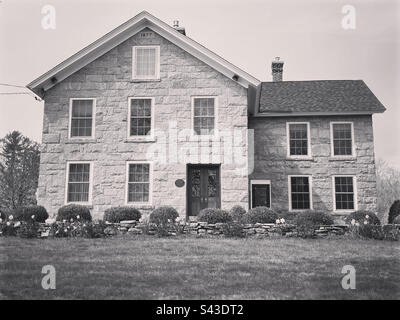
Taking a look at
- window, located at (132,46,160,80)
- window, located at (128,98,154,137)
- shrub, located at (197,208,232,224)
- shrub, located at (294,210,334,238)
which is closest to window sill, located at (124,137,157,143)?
window, located at (128,98,154,137)

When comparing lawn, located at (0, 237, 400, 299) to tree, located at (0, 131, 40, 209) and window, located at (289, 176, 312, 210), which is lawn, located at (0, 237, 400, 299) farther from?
tree, located at (0, 131, 40, 209)

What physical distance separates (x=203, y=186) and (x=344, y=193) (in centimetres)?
698

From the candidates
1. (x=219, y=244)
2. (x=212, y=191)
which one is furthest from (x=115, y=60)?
(x=219, y=244)

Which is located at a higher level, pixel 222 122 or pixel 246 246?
pixel 222 122

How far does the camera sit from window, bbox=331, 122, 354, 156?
20.4 meters

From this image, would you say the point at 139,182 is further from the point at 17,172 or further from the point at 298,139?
the point at 17,172

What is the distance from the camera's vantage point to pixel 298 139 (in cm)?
2070

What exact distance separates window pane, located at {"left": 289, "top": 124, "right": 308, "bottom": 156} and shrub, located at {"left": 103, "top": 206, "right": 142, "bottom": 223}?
8.51 meters

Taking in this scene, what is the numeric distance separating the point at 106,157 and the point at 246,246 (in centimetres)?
856

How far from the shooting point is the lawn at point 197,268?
724 centimetres

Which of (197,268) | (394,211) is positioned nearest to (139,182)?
(197,268)
